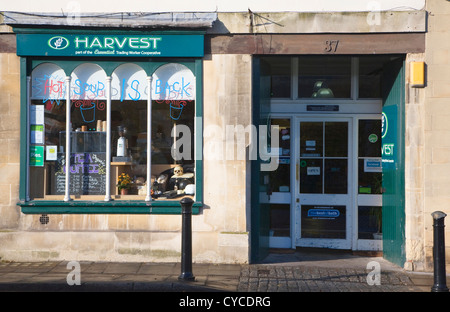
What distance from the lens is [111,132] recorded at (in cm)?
866

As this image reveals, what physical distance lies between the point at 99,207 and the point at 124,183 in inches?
22.1

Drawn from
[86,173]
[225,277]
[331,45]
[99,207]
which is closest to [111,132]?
[86,173]

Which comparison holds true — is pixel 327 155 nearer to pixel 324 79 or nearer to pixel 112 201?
pixel 324 79

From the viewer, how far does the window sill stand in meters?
8.41

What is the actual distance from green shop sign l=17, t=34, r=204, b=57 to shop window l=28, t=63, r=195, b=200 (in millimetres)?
258

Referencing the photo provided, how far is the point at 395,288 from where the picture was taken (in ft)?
23.6

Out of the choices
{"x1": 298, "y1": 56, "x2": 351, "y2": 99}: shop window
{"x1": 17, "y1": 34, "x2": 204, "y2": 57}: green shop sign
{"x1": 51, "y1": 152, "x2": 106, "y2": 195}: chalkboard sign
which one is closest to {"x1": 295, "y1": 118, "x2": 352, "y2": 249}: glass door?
{"x1": 298, "y1": 56, "x2": 351, "y2": 99}: shop window

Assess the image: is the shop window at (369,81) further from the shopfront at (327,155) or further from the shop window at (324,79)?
the shop window at (324,79)

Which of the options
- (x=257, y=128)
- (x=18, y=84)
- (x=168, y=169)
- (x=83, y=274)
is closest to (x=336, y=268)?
A: (x=257, y=128)

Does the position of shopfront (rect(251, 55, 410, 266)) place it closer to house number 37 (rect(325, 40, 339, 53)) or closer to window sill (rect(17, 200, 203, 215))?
Result: house number 37 (rect(325, 40, 339, 53))

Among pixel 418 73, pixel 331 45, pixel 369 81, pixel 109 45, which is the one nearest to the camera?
pixel 418 73

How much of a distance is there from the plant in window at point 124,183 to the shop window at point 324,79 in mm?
3372

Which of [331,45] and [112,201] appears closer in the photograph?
[331,45]

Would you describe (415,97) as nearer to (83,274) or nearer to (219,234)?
A: (219,234)
